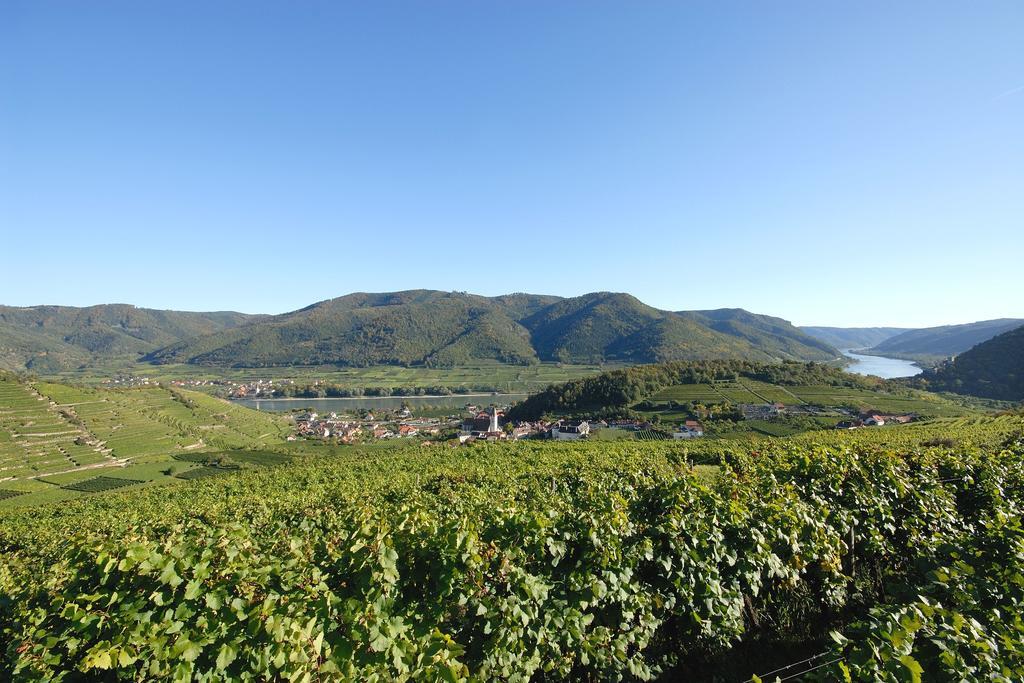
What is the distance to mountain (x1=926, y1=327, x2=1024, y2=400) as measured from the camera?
291 ft

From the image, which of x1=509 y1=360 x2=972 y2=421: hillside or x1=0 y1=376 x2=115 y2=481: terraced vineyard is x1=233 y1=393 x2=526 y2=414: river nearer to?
x1=509 y1=360 x2=972 y2=421: hillside

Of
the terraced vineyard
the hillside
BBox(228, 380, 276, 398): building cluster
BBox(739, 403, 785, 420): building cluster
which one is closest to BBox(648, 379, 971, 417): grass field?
the hillside

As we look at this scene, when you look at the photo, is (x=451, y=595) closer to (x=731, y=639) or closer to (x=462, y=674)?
(x=462, y=674)

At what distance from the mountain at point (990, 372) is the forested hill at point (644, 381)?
3138 centimetres

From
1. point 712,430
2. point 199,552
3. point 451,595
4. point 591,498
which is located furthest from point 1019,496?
point 712,430

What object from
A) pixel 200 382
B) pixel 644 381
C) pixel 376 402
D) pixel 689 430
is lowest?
pixel 376 402

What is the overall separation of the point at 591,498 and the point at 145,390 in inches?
5090

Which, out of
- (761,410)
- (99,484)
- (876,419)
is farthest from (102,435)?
(876,419)

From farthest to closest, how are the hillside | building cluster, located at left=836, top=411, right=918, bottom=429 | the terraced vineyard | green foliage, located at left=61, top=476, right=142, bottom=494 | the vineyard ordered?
1. the hillside
2. the terraced vineyard
3. building cluster, located at left=836, top=411, right=918, bottom=429
4. green foliage, located at left=61, top=476, right=142, bottom=494
5. the vineyard

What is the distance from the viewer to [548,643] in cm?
458

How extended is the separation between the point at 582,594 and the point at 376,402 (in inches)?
5890

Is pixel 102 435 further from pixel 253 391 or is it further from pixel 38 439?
pixel 253 391

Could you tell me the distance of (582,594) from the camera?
16.0 feet

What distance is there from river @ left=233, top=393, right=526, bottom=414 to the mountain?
10460 centimetres
